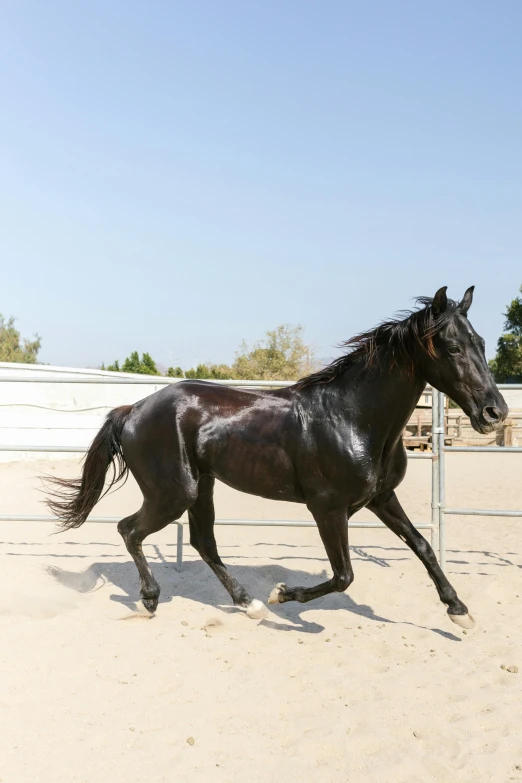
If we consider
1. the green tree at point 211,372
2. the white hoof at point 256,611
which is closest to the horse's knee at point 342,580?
the white hoof at point 256,611

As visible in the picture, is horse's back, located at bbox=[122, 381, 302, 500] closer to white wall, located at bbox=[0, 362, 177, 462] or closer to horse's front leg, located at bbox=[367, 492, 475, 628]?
horse's front leg, located at bbox=[367, 492, 475, 628]

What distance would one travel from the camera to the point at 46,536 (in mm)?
6555

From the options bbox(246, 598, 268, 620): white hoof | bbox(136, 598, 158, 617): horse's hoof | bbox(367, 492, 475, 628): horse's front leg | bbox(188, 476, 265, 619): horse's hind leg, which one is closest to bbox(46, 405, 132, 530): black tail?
bbox(188, 476, 265, 619): horse's hind leg

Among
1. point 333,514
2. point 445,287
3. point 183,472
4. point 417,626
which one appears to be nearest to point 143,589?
point 183,472

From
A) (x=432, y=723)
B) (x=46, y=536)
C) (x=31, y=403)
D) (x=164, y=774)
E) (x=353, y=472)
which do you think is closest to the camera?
(x=164, y=774)

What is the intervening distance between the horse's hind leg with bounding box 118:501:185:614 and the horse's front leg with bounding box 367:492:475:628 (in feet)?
3.98

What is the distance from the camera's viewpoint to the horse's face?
10.8 ft

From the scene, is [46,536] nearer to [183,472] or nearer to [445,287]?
[183,472]

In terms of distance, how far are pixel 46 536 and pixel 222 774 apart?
4.65 m

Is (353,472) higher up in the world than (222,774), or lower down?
higher up

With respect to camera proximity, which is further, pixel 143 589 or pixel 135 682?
pixel 143 589

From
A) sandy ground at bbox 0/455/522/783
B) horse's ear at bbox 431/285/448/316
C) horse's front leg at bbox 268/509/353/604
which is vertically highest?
horse's ear at bbox 431/285/448/316

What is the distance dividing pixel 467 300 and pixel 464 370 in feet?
1.37

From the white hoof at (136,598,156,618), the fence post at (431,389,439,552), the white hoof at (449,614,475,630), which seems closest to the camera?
the white hoof at (449,614,475,630)
